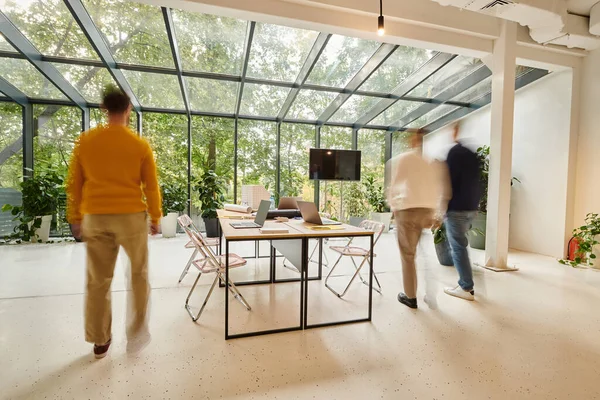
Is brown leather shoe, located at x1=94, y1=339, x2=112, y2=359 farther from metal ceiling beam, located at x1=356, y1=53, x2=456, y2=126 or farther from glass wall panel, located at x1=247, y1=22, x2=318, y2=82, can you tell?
metal ceiling beam, located at x1=356, y1=53, x2=456, y2=126

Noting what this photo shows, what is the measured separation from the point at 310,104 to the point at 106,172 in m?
5.12

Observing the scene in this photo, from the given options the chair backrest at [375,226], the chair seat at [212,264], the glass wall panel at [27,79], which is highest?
the glass wall panel at [27,79]

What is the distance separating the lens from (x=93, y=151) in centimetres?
166

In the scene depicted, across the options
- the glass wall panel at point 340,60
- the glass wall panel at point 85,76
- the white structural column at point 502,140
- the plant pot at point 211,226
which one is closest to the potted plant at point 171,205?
the plant pot at point 211,226

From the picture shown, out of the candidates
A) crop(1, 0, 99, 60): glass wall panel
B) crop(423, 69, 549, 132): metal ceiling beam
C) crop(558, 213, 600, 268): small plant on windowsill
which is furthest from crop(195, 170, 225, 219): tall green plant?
crop(558, 213, 600, 268): small plant on windowsill

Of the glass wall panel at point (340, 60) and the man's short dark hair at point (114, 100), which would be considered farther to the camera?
the glass wall panel at point (340, 60)

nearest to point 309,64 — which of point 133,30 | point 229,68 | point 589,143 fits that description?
point 229,68

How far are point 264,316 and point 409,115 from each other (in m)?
6.02

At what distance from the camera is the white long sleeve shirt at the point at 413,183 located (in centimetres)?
258

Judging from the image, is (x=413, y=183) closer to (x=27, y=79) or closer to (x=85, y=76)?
(x=85, y=76)

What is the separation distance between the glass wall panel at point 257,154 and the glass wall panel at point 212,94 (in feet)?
2.08

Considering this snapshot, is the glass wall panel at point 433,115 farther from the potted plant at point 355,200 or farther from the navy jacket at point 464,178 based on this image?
the navy jacket at point 464,178

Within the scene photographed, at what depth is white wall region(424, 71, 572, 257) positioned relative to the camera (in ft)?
15.5

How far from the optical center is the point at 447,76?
216 inches
